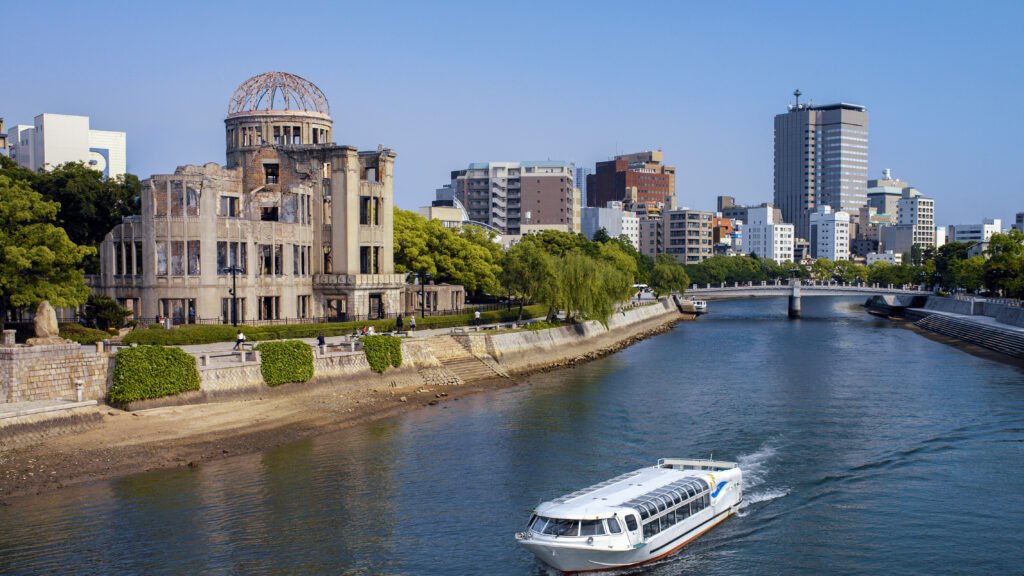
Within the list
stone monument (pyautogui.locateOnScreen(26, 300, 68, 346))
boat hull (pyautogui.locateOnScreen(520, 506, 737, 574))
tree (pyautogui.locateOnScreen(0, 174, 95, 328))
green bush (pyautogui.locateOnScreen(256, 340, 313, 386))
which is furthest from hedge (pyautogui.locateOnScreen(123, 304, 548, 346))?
boat hull (pyautogui.locateOnScreen(520, 506, 737, 574))

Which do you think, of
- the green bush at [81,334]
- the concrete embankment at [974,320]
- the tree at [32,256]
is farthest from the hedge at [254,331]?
the concrete embankment at [974,320]

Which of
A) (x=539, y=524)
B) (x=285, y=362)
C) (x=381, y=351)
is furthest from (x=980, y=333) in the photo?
(x=539, y=524)

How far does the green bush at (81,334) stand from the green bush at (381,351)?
17041 millimetres

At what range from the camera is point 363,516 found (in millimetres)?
38781

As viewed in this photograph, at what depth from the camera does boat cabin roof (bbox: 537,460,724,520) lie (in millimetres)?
33438

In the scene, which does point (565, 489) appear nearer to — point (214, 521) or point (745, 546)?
point (745, 546)

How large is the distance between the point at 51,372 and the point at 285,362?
1472 centimetres

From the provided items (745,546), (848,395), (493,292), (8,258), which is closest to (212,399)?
(8,258)

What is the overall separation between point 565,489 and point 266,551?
44.7 feet

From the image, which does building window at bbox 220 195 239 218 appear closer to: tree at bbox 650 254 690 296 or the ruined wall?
the ruined wall

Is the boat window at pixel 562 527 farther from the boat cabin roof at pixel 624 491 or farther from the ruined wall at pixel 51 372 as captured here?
the ruined wall at pixel 51 372

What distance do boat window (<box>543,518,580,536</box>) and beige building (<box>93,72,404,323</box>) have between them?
43526mm

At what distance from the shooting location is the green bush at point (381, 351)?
67.8m

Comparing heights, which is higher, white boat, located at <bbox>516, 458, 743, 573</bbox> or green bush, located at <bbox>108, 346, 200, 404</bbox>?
green bush, located at <bbox>108, 346, 200, 404</bbox>
